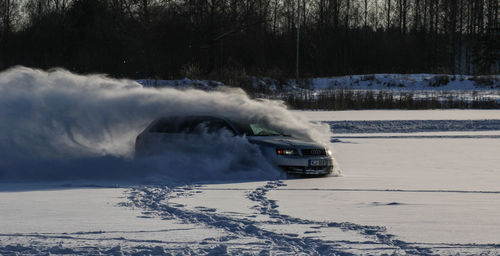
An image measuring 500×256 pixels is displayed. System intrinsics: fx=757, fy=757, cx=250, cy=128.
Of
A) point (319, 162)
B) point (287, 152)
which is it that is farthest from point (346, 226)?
point (319, 162)

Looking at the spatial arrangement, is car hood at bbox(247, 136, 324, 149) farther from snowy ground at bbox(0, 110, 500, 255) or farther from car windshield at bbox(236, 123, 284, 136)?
snowy ground at bbox(0, 110, 500, 255)

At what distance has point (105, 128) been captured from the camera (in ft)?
50.5

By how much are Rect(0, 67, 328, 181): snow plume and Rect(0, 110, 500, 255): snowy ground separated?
3.44 ft

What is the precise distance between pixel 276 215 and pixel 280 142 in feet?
15.7

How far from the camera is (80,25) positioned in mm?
62312

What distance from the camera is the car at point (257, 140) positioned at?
13750mm

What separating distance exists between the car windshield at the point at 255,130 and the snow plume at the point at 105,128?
240mm

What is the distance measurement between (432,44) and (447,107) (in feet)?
130

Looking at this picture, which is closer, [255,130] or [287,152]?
[287,152]

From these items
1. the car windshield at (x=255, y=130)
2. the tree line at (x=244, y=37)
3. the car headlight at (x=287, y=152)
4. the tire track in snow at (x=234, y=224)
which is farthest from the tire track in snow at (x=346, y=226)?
the tree line at (x=244, y=37)

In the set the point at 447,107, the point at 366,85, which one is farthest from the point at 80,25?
the point at 447,107

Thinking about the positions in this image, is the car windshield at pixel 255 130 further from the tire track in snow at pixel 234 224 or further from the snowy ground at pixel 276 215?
the tire track in snow at pixel 234 224

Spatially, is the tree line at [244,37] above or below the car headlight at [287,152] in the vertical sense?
above

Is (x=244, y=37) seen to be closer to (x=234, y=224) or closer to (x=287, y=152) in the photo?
(x=287, y=152)
